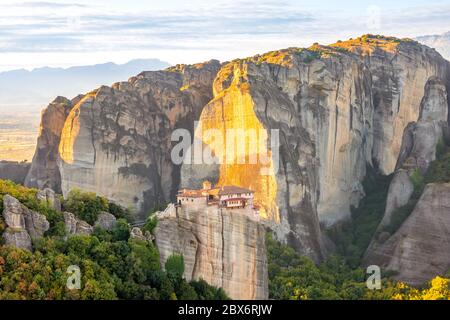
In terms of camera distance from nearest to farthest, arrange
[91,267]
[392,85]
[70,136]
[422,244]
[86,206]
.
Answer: [91,267]
[86,206]
[422,244]
[70,136]
[392,85]

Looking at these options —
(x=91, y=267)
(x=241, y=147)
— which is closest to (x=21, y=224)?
(x=91, y=267)

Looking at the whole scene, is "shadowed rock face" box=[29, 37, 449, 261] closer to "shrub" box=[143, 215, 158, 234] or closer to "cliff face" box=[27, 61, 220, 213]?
"cliff face" box=[27, 61, 220, 213]

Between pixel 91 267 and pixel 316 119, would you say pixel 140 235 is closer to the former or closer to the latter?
pixel 91 267

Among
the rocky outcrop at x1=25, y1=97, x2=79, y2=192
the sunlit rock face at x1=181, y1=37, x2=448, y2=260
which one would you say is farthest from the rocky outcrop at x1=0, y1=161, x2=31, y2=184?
the sunlit rock face at x1=181, y1=37, x2=448, y2=260

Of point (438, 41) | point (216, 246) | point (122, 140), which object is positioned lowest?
point (216, 246)

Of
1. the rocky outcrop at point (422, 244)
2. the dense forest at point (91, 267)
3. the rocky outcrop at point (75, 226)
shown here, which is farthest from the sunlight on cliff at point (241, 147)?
the rocky outcrop at point (75, 226)

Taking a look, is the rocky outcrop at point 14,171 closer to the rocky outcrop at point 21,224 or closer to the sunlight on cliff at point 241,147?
the sunlight on cliff at point 241,147

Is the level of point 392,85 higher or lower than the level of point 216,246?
higher
